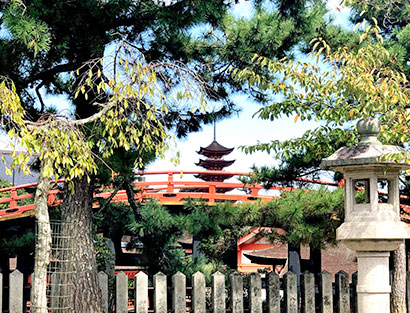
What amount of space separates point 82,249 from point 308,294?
3874 mm

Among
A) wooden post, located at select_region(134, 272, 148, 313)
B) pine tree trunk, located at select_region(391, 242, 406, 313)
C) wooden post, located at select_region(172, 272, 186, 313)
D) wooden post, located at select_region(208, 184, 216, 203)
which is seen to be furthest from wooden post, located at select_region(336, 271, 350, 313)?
wooden post, located at select_region(208, 184, 216, 203)

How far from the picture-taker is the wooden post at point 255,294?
33.2 feet

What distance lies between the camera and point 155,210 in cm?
1109

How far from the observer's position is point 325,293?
1066 cm

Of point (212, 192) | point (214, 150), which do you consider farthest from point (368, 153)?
point (214, 150)

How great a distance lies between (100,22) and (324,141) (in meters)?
3.61

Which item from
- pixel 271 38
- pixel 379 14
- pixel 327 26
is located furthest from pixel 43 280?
pixel 379 14

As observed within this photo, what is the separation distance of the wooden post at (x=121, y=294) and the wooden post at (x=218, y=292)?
4.59 ft

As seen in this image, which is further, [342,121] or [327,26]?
[327,26]

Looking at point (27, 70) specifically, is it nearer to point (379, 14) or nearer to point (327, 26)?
point (327, 26)

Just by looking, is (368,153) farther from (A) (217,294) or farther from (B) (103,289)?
(B) (103,289)

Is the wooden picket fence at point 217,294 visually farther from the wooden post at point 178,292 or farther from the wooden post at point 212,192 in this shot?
the wooden post at point 212,192

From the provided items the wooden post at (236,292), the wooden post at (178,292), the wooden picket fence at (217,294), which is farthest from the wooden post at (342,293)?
the wooden post at (178,292)

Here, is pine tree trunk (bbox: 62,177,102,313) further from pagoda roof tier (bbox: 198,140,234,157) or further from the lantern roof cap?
pagoda roof tier (bbox: 198,140,234,157)
